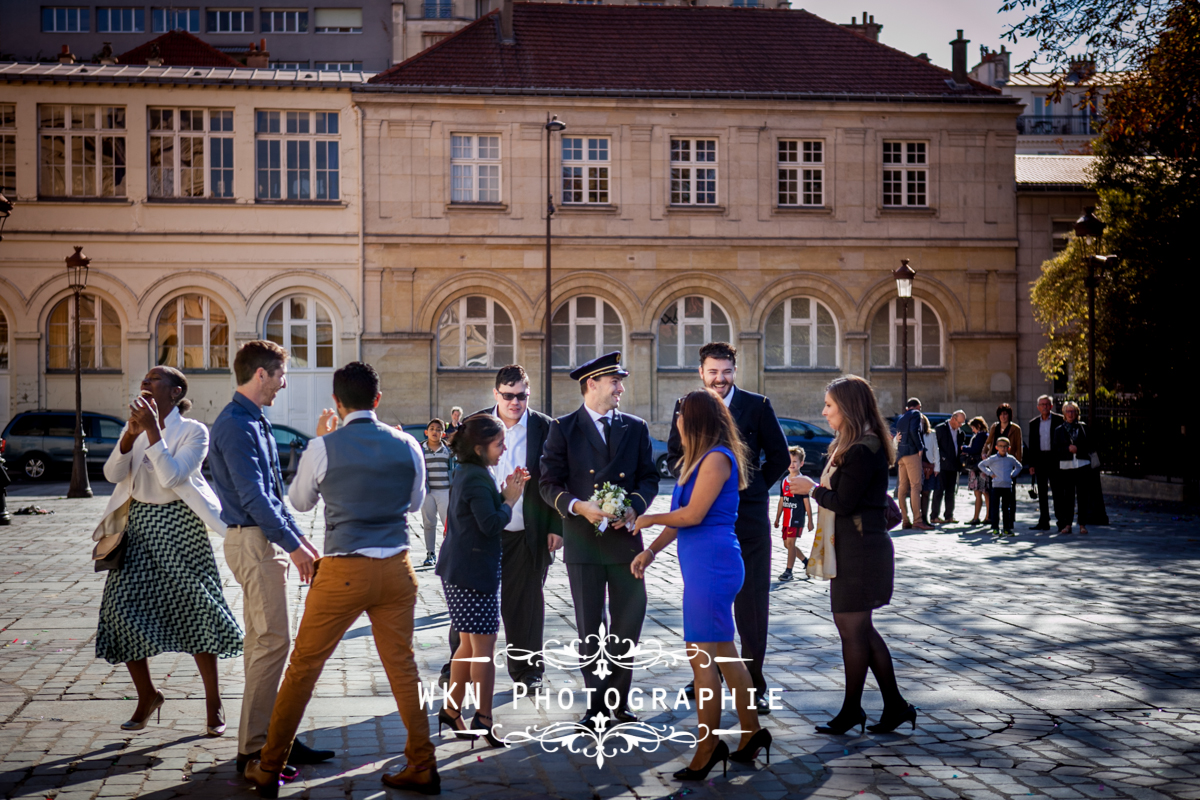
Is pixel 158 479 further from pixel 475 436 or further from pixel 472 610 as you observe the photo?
pixel 472 610

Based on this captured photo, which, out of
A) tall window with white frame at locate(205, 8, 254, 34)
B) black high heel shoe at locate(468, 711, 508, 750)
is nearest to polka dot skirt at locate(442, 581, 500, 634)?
black high heel shoe at locate(468, 711, 508, 750)

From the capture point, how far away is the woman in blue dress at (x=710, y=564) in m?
5.81

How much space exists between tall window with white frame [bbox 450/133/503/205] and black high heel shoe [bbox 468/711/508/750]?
29247 millimetres

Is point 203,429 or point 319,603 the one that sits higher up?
point 203,429

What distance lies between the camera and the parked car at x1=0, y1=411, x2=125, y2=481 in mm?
29750

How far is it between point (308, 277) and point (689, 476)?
3020 centimetres

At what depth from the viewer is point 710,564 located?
19.2ft

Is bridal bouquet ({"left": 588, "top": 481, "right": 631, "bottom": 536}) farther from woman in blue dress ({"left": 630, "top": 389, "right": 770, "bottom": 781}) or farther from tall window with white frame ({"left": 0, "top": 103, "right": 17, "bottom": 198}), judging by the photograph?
tall window with white frame ({"left": 0, "top": 103, "right": 17, "bottom": 198})

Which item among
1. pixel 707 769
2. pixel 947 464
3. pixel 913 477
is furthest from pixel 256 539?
pixel 947 464

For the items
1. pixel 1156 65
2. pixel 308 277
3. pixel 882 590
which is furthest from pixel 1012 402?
pixel 882 590

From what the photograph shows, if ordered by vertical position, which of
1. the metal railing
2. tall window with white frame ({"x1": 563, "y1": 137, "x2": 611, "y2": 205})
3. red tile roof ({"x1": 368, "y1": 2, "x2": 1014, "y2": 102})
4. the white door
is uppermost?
the metal railing

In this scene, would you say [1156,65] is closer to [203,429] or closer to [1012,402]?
[203,429]

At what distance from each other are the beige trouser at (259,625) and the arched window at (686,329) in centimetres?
2940

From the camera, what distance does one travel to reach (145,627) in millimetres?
6586
